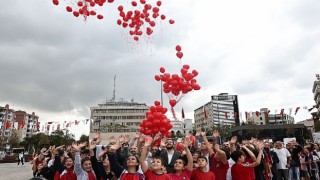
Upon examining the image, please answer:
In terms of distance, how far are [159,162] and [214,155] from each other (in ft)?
6.13

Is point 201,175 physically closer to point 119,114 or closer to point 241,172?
point 241,172

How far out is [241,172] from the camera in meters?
4.96

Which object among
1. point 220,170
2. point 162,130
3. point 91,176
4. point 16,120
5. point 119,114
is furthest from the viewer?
point 16,120

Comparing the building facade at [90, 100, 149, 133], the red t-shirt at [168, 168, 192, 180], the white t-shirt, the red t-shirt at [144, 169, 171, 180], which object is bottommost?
the white t-shirt

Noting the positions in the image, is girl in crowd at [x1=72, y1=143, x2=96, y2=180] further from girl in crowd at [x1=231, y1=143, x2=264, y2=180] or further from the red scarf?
girl in crowd at [x1=231, y1=143, x2=264, y2=180]

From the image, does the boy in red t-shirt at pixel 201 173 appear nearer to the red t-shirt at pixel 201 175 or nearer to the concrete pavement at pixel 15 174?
the red t-shirt at pixel 201 175

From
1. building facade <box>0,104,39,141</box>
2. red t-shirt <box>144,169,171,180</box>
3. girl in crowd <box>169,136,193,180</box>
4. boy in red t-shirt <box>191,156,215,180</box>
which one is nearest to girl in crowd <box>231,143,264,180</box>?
boy in red t-shirt <box>191,156,215,180</box>

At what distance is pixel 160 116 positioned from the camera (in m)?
7.02

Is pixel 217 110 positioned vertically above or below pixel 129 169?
above

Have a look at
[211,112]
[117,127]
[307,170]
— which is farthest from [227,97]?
[307,170]

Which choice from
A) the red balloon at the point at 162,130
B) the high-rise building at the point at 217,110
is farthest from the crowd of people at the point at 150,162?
the high-rise building at the point at 217,110

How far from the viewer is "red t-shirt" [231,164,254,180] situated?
16.3 ft

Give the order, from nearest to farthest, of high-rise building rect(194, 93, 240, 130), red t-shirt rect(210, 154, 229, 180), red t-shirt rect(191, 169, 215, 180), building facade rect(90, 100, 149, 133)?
red t-shirt rect(191, 169, 215, 180) → red t-shirt rect(210, 154, 229, 180) → building facade rect(90, 100, 149, 133) → high-rise building rect(194, 93, 240, 130)

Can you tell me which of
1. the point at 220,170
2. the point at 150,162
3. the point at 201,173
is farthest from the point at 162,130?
the point at 201,173
